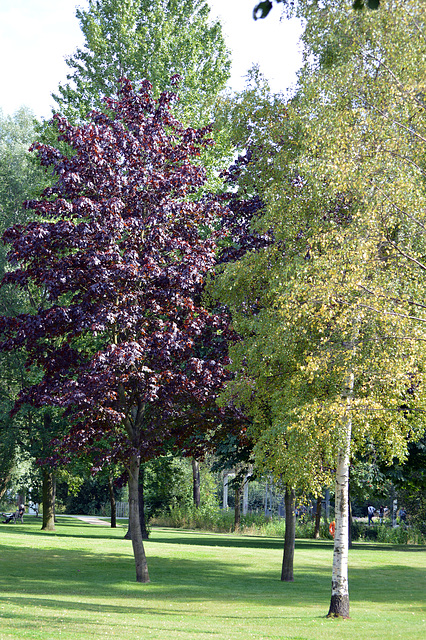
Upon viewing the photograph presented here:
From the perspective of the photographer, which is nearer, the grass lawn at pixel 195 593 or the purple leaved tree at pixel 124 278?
the grass lawn at pixel 195 593

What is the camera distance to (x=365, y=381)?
12.7m

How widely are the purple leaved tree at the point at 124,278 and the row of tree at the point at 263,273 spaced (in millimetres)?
54

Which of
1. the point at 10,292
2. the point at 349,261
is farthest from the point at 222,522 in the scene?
the point at 349,261

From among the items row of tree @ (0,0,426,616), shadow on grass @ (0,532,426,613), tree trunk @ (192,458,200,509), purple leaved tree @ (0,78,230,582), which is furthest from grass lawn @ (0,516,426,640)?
tree trunk @ (192,458,200,509)

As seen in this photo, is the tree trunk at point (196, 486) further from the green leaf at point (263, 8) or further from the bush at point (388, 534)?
the green leaf at point (263, 8)

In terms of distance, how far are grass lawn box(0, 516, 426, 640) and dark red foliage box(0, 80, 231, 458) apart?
3.58 metres

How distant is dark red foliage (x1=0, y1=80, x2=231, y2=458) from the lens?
629 inches

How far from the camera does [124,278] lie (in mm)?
15953

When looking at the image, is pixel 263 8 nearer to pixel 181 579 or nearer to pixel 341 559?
pixel 341 559

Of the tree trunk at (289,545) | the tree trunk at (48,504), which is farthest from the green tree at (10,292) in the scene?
the tree trunk at (289,545)

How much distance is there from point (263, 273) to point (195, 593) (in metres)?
7.67

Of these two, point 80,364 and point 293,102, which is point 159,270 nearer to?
point 80,364

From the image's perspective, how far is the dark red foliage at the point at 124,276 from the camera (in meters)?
16.0

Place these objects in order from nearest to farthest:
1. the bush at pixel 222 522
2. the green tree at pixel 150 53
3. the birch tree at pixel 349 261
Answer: the birch tree at pixel 349 261 < the green tree at pixel 150 53 < the bush at pixel 222 522
